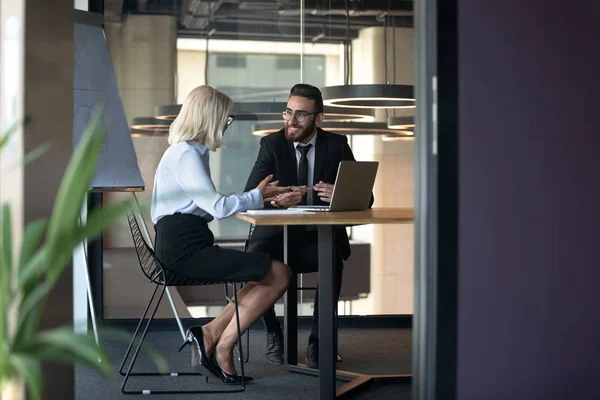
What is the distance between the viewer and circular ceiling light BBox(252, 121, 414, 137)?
581 cm

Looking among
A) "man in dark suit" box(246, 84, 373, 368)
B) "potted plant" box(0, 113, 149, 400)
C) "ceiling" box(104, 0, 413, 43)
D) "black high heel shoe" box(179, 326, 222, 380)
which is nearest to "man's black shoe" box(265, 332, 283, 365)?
"man in dark suit" box(246, 84, 373, 368)

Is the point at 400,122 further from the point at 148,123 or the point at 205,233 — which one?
the point at 205,233

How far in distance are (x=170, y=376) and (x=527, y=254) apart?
2.28 meters

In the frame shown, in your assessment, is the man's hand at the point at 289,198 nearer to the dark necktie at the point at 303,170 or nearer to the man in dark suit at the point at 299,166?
the man in dark suit at the point at 299,166

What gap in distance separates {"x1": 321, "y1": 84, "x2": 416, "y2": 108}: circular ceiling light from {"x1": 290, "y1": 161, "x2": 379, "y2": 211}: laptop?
139cm

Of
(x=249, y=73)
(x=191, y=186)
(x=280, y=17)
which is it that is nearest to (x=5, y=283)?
(x=191, y=186)

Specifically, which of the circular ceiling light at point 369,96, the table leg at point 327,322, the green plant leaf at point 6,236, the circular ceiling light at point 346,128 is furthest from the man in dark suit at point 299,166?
the green plant leaf at point 6,236

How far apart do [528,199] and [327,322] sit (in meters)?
1.26

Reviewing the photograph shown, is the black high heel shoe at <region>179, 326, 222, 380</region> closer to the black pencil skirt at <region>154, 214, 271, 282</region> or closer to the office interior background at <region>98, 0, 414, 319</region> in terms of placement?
the black pencil skirt at <region>154, 214, 271, 282</region>

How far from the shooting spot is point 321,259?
3.77 meters

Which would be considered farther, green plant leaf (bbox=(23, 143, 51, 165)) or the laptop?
the laptop

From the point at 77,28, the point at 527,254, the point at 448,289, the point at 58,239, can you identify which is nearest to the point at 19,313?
the point at 58,239

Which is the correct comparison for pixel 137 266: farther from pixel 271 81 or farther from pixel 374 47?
pixel 374 47

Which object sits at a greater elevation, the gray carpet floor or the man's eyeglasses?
the man's eyeglasses
